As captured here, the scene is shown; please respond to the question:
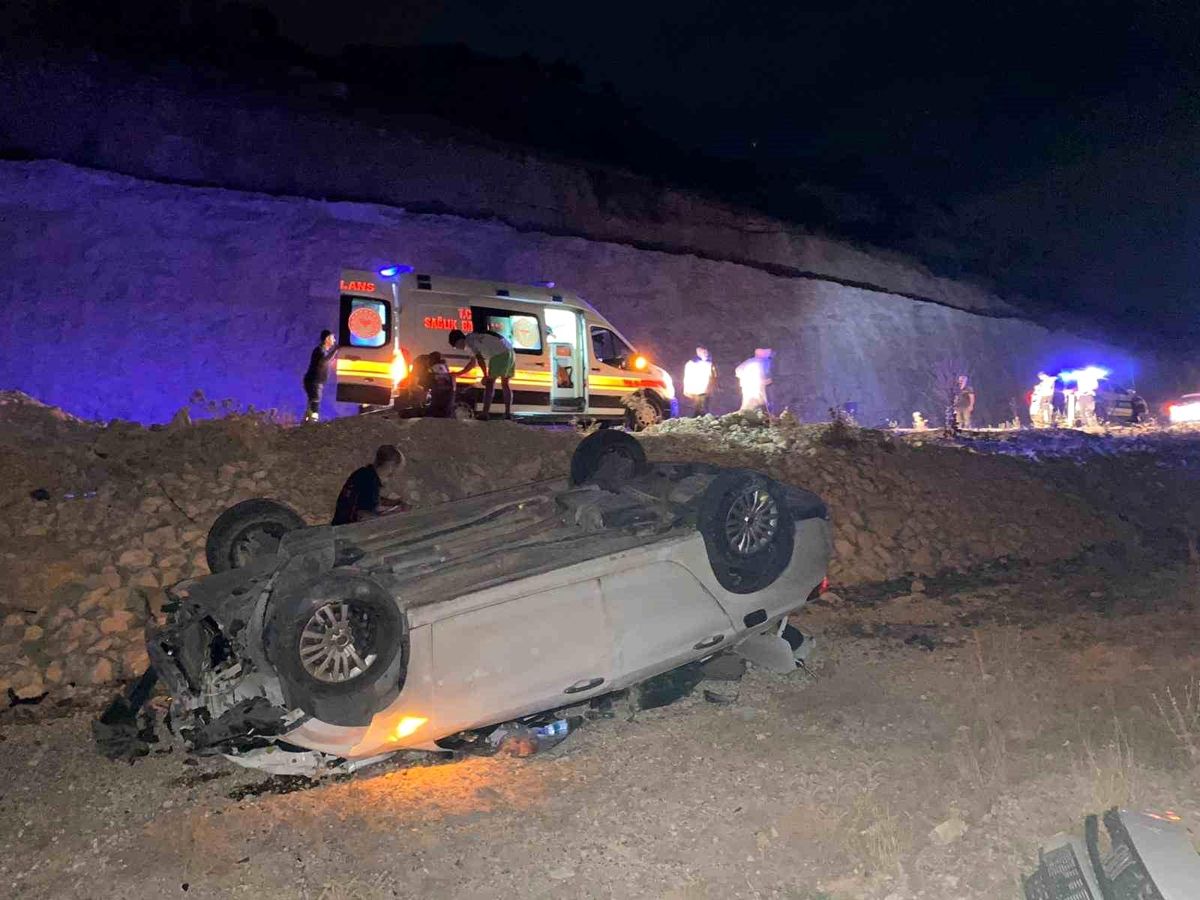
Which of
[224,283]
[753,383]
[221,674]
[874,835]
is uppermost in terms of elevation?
[224,283]

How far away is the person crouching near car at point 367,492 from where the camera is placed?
614 centimetres

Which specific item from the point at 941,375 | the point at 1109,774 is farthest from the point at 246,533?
the point at 941,375

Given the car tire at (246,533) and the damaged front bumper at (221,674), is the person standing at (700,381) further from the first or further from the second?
the damaged front bumper at (221,674)

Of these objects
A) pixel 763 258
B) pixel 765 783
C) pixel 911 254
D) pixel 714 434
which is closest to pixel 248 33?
pixel 763 258

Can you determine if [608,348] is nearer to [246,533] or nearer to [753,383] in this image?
[753,383]

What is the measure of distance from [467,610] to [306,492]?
4.64 metres

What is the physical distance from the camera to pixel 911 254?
1065 inches

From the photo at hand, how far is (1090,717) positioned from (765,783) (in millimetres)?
2014

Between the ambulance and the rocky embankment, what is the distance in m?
1.81

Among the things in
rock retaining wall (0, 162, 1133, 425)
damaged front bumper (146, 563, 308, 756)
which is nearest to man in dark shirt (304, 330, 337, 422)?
rock retaining wall (0, 162, 1133, 425)

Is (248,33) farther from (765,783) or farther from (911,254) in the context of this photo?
(765,783)

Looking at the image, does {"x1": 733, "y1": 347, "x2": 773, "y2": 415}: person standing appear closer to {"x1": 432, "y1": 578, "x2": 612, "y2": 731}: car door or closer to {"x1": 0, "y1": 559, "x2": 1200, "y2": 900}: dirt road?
{"x1": 0, "y1": 559, "x2": 1200, "y2": 900}: dirt road

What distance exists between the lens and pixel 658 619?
445 cm

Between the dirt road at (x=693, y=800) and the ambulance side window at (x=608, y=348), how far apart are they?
859cm
